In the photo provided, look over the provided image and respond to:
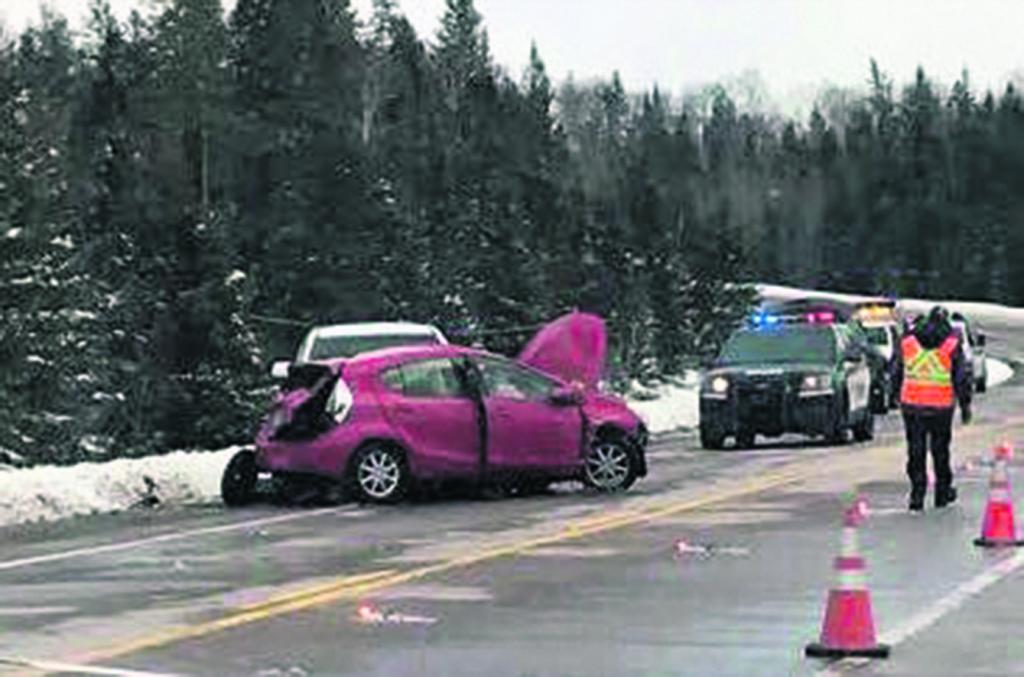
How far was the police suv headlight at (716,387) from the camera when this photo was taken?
27891 mm

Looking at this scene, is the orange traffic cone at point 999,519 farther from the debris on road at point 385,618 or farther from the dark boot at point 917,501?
the debris on road at point 385,618

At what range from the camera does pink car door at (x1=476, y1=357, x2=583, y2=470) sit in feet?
63.6

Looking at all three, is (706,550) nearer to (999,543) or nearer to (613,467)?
(999,543)

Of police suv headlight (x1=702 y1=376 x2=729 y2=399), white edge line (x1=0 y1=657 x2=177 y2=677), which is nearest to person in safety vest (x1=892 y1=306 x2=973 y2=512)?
white edge line (x1=0 y1=657 x2=177 y2=677)

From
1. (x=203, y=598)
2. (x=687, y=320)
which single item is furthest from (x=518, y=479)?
(x=687, y=320)

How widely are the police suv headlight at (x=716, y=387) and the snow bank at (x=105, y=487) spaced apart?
27.7ft

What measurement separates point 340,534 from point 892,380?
24754mm

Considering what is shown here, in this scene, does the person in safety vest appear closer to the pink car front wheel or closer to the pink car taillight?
the pink car front wheel

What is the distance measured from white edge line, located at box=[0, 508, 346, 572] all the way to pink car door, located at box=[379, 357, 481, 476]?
980 millimetres

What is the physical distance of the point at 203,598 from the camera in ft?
40.0

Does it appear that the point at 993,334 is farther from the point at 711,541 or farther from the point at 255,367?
the point at 711,541

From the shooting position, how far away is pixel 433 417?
62.9 ft

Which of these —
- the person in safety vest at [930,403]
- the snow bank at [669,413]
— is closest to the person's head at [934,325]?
the person in safety vest at [930,403]

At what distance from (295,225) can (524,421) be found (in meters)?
41.5
